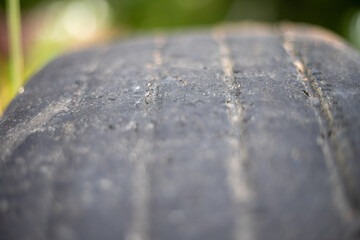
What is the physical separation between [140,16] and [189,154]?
9.45 ft

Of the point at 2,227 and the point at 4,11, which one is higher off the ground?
the point at 2,227

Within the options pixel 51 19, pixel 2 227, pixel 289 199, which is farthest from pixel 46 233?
pixel 51 19

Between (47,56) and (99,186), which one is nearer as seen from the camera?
(99,186)

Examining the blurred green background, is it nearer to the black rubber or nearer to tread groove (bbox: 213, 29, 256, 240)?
the black rubber

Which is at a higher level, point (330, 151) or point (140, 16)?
point (330, 151)

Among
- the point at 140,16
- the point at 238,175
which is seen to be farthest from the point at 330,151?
the point at 140,16

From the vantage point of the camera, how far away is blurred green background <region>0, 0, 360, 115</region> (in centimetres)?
260

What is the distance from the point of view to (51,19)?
2.77m

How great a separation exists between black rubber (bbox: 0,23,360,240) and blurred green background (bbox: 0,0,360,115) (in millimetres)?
1893

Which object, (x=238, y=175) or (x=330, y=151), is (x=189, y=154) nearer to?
(x=238, y=175)

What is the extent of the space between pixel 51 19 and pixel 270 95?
2.53 m

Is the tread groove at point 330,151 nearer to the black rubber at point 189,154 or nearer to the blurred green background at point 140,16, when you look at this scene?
the black rubber at point 189,154

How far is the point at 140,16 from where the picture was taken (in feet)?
10.6

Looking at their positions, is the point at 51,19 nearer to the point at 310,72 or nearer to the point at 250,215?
the point at 310,72
